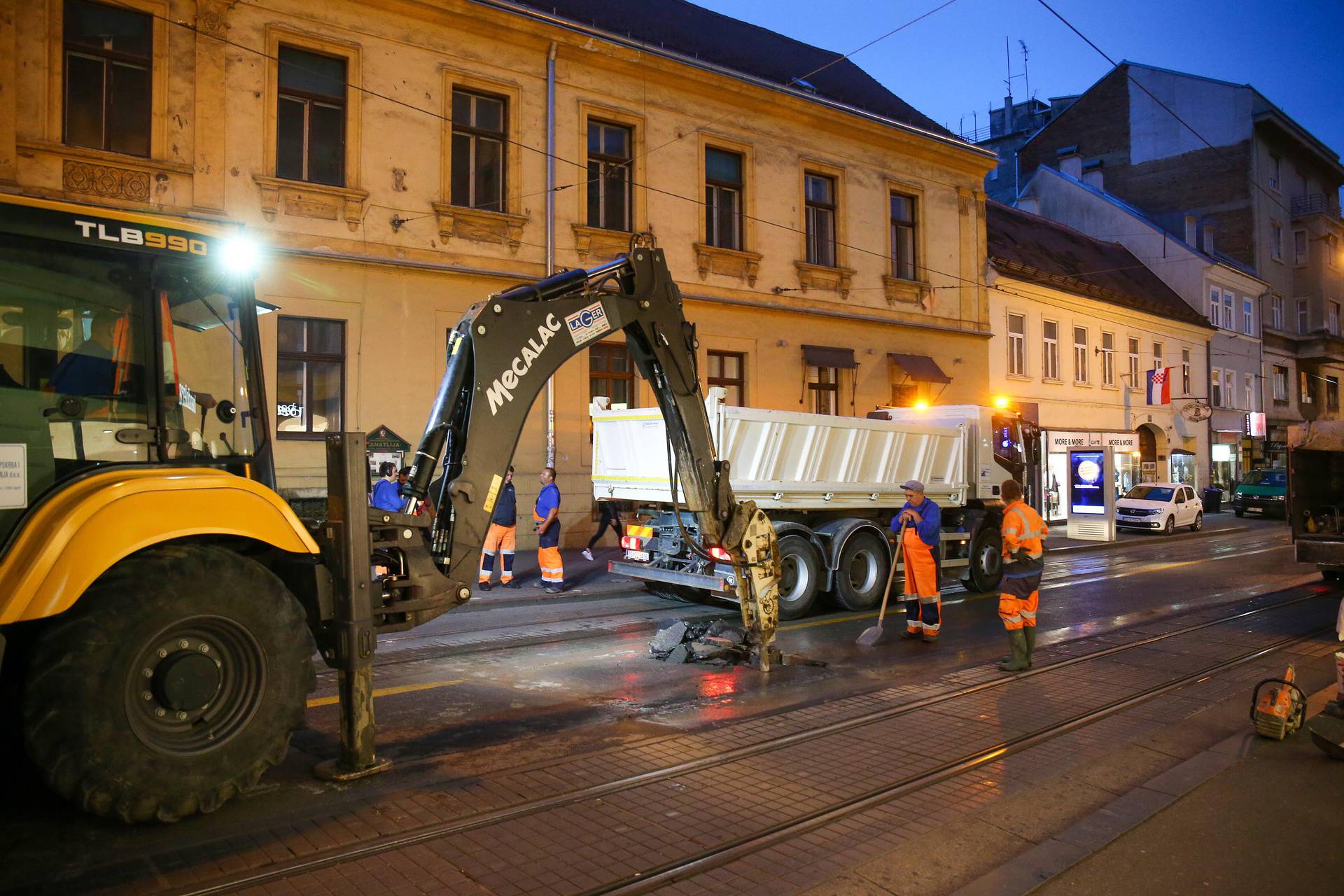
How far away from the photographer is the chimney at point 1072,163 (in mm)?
42403

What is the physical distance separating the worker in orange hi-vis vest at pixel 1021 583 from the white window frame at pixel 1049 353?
22.3m

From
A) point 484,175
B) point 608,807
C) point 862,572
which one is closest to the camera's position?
point 608,807

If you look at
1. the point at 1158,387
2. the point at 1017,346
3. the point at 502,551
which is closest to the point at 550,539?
the point at 502,551

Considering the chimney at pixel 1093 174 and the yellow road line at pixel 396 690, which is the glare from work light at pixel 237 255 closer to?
the yellow road line at pixel 396 690

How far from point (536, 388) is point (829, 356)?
16280 millimetres

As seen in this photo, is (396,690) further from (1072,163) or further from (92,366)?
(1072,163)

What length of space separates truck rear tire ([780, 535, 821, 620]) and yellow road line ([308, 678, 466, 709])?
4.87m

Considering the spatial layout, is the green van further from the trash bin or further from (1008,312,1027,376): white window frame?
(1008,312,1027,376): white window frame

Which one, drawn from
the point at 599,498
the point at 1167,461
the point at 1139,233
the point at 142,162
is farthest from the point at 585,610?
the point at 1139,233

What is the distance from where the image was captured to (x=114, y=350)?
4.58 m

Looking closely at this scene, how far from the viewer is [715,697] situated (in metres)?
7.40

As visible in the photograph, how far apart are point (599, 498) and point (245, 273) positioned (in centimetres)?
772

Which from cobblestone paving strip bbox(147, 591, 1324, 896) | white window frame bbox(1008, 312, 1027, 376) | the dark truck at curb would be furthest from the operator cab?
white window frame bbox(1008, 312, 1027, 376)

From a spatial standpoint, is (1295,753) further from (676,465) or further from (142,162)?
(142,162)
